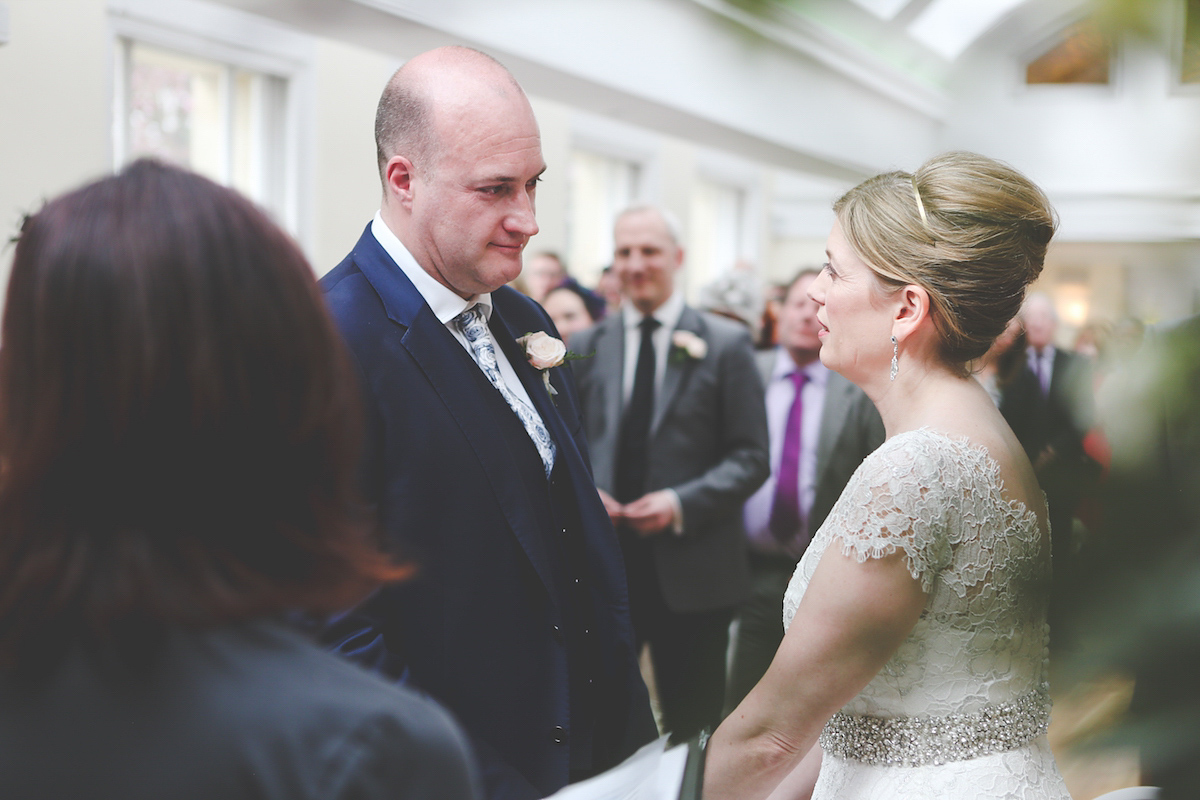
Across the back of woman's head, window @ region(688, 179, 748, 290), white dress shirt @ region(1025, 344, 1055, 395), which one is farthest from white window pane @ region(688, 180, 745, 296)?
white dress shirt @ region(1025, 344, 1055, 395)

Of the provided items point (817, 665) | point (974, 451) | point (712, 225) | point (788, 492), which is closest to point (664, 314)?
point (788, 492)

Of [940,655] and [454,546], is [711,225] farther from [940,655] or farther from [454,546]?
[940,655]

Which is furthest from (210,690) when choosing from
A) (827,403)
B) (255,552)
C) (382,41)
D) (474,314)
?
(382,41)

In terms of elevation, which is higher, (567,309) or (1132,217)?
(567,309)

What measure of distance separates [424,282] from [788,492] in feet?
7.60

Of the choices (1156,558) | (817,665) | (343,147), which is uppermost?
(343,147)

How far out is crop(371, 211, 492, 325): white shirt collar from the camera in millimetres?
1789

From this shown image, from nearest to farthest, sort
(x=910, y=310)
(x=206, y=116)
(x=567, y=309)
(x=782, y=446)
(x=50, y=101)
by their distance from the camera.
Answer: (x=910, y=310) < (x=782, y=446) < (x=50, y=101) < (x=567, y=309) < (x=206, y=116)

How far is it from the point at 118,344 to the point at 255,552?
6.8 inches

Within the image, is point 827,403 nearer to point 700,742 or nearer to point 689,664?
point 689,664

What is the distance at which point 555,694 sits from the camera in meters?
1.71

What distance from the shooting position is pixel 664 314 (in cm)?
376

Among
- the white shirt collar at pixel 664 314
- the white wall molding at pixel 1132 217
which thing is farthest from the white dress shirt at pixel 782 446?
the white wall molding at pixel 1132 217

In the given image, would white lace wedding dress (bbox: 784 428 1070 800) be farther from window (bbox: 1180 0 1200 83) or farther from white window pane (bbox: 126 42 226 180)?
white window pane (bbox: 126 42 226 180)
